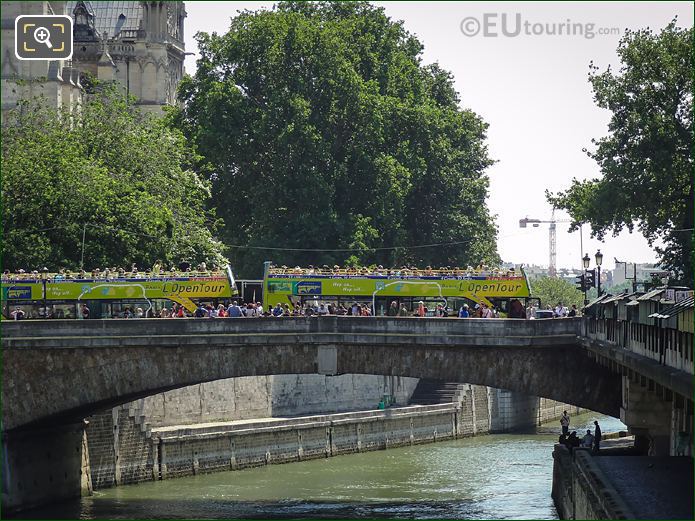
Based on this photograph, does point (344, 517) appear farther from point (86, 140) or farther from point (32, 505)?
point (86, 140)

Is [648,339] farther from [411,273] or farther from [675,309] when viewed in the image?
[411,273]

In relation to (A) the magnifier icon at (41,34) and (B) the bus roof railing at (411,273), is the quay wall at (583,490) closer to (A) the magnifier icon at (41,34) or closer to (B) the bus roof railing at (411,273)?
(B) the bus roof railing at (411,273)

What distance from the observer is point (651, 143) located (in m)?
78.4

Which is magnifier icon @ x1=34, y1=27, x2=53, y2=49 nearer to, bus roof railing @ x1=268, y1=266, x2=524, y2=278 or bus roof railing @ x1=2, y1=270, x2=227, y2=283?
bus roof railing @ x1=2, y1=270, x2=227, y2=283

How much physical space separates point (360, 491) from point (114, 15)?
306 feet

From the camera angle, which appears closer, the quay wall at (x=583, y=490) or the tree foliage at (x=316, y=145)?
the quay wall at (x=583, y=490)

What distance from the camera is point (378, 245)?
97750 millimetres

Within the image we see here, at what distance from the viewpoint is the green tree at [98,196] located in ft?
255

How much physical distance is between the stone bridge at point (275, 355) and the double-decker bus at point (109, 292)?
21.5 ft

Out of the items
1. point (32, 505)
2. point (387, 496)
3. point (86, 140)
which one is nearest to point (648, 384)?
point (387, 496)

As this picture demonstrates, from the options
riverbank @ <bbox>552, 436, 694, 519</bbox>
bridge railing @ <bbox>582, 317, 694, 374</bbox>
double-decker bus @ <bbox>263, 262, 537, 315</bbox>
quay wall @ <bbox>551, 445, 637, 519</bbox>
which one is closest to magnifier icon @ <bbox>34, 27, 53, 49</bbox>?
double-decker bus @ <bbox>263, 262, 537, 315</bbox>

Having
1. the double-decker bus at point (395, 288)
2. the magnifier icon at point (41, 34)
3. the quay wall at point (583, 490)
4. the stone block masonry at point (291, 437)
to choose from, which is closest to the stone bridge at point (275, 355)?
the quay wall at point (583, 490)

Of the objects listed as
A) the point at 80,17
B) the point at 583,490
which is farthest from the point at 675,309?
the point at 80,17

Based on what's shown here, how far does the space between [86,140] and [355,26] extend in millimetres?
21456
